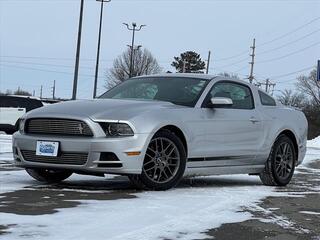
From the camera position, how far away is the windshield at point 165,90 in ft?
26.2

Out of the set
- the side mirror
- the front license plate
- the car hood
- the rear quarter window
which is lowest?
the front license plate

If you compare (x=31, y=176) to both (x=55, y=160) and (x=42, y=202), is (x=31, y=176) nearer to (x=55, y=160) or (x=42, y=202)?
(x=55, y=160)

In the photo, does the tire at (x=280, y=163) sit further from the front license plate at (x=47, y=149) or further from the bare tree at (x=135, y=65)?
the bare tree at (x=135, y=65)

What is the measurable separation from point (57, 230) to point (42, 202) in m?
1.32

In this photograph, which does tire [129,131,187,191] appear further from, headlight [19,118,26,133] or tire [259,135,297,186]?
tire [259,135,297,186]

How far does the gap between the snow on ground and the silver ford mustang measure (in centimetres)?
35

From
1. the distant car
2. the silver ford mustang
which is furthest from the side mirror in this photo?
the distant car

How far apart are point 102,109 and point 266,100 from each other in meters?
3.12

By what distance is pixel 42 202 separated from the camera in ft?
20.0

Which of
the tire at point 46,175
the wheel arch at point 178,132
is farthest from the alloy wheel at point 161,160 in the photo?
the tire at point 46,175

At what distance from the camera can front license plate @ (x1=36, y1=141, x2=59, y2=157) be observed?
702 centimetres

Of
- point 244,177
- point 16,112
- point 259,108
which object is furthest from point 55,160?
point 16,112

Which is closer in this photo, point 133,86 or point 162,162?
point 162,162

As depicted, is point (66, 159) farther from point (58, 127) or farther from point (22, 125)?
point (22, 125)
